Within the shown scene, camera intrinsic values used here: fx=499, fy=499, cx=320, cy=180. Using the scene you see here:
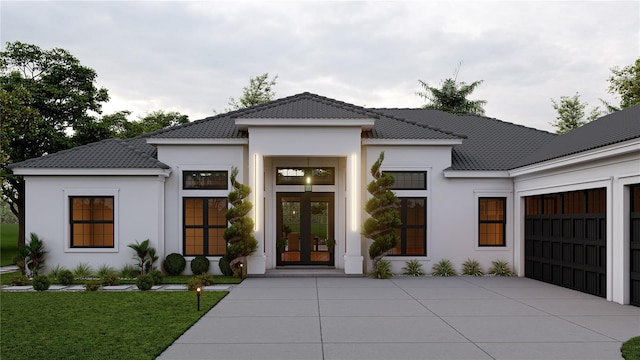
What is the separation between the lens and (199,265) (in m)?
16.8

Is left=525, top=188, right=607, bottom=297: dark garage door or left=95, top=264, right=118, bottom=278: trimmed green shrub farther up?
left=525, top=188, right=607, bottom=297: dark garage door

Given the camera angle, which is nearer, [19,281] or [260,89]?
[19,281]

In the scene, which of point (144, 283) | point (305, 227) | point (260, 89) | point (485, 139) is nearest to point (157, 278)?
point (144, 283)

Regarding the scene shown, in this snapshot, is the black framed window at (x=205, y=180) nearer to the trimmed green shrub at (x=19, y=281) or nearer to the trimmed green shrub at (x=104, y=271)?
the trimmed green shrub at (x=104, y=271)

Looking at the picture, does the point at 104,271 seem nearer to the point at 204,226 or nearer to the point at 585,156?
the point at 204,226

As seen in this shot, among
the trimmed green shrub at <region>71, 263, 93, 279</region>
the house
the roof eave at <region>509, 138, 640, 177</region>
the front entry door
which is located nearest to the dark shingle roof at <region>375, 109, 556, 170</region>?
the house

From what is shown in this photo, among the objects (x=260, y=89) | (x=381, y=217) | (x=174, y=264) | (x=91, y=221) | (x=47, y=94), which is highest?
(x=260, y=89)

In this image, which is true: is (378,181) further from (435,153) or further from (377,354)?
(377,354)

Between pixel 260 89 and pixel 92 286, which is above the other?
pixel 260 89

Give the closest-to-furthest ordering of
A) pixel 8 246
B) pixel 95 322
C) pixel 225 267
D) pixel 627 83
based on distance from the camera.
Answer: pixel 95 322, pixel 225 267, pixel 8 246, pixel 627 83

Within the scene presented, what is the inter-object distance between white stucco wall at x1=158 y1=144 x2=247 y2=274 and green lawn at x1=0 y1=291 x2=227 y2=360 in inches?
179

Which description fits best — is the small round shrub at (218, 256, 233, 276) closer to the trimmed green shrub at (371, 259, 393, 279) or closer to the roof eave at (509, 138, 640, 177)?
the trimmed green shrub at (371, 259, 393, 279)

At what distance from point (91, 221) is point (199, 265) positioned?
398 centimetres

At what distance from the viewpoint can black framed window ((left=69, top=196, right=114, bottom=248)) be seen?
16891 millimetres
